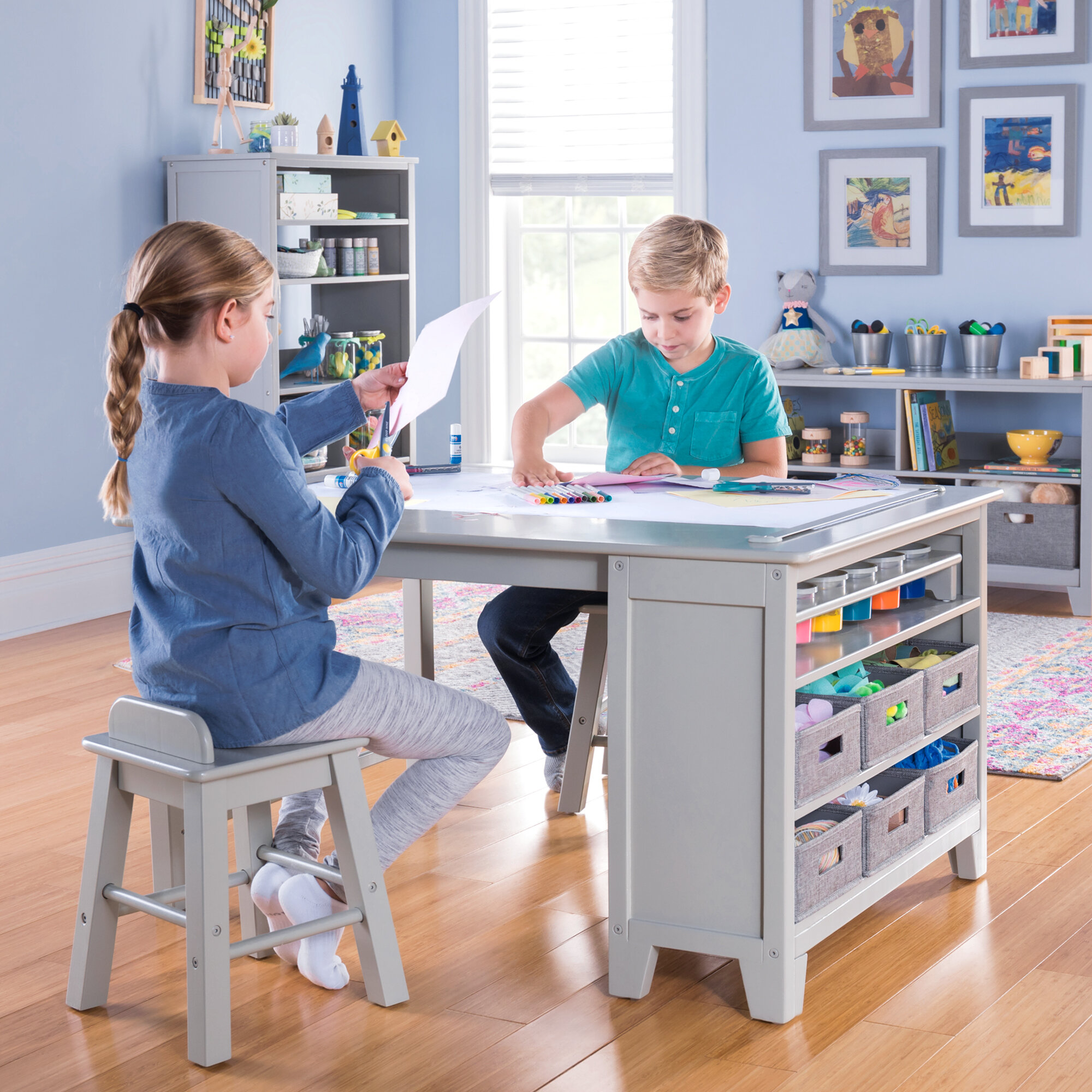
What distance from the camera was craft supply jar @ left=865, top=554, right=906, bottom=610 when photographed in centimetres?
221

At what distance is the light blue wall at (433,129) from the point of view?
5.91m

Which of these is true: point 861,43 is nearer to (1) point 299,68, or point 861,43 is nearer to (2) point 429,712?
(1) point 299,68

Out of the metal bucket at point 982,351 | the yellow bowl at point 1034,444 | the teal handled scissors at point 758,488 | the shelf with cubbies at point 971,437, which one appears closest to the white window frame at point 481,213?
the shelf with cubbies at point 971,437

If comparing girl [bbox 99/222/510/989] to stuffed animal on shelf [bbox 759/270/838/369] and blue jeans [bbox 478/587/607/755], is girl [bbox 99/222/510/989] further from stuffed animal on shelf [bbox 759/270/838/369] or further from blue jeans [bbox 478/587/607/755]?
stuffed animal on shelf [bbox 759/270/838/369]

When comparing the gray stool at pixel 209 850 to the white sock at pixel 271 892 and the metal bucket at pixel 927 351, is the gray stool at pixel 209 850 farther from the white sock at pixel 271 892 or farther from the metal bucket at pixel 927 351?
the metal bucket at pixel 927 351

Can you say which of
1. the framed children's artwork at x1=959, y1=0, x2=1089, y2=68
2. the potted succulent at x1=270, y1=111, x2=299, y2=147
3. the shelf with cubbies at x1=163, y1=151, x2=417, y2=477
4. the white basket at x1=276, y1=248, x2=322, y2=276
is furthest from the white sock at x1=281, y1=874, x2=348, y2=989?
the framed children's artwork at x1=959, y1=0, x2=1089, y2=68

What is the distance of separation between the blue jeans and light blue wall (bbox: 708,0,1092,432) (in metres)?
2.78

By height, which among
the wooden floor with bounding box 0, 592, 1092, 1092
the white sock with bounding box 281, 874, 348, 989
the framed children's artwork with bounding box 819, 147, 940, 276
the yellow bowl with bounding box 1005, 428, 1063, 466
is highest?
the framed children's artwork with bounding box 819, 147, 940, 276

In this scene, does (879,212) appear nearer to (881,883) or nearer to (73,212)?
(73,212)

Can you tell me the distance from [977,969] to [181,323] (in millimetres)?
1380

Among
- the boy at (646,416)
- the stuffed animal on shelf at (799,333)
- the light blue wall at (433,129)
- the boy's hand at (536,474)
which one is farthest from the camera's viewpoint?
the light blue wall at (433,129)

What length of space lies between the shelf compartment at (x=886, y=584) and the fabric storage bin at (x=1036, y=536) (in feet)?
7.45

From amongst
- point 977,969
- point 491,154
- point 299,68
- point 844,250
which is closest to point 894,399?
point 844,250

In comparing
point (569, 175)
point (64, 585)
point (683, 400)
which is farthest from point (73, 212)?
point (683, 400)
